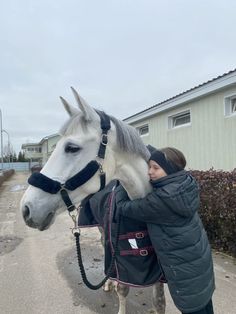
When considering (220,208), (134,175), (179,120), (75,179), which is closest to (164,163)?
(134,175)

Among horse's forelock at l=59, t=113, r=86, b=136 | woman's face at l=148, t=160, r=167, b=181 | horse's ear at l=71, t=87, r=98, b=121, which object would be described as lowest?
woman's face at l=148, t=160, r=167, b=181

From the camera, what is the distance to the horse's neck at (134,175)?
76.6 inches

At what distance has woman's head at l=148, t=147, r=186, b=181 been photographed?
1922mm

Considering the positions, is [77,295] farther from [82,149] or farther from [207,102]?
[207,102]

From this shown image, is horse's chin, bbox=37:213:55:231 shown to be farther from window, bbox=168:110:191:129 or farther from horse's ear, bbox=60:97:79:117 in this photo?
window, bbox=168:110:191:129

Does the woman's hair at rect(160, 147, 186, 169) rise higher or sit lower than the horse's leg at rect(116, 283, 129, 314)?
higher

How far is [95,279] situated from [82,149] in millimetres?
2613

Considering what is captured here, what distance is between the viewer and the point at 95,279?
3857 mm

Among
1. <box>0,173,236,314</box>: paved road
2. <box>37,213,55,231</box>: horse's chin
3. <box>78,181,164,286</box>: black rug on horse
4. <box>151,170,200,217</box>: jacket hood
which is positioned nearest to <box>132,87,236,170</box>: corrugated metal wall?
<box>0,173,236,314</box>: paved road

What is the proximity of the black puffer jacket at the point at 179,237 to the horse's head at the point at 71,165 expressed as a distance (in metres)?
0.34

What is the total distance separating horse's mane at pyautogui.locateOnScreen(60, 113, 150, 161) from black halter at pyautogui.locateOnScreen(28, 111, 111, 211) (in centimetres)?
9

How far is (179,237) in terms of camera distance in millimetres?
1842

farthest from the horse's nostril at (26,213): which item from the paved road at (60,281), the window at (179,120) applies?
the window at (179,120)

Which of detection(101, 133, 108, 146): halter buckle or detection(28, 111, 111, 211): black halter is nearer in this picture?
detection(28, 111, 111, 211): black halter
